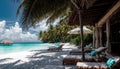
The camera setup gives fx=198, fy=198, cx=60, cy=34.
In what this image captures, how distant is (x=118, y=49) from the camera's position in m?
11.1

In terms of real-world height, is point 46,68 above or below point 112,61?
below

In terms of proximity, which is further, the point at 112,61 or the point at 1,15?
the point at 1,15

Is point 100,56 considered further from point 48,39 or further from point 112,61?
point 48,39

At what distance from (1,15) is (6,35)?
25.2m

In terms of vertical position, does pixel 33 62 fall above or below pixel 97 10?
below

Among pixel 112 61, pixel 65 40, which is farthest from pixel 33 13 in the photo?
pixel 65 40

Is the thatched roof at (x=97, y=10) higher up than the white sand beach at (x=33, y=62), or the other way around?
the thatched roof at (x=97, y=10)

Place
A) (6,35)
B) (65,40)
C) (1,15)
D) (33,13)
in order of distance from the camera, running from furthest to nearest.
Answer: (6,35), (1,15), (65,40), (33,13)

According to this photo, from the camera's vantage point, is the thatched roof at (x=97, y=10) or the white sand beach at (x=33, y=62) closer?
the thatched roof at (x=97, y=10)

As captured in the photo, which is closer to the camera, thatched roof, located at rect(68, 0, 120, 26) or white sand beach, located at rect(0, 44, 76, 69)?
thatched roof, located at rect(68, 0, 120, 26)

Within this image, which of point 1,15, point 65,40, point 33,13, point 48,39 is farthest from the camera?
point 1,15

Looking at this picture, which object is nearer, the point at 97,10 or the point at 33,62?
the point at 97,10

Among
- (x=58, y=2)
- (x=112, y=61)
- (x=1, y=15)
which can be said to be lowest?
(x=112, y=61)

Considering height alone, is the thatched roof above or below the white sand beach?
above
